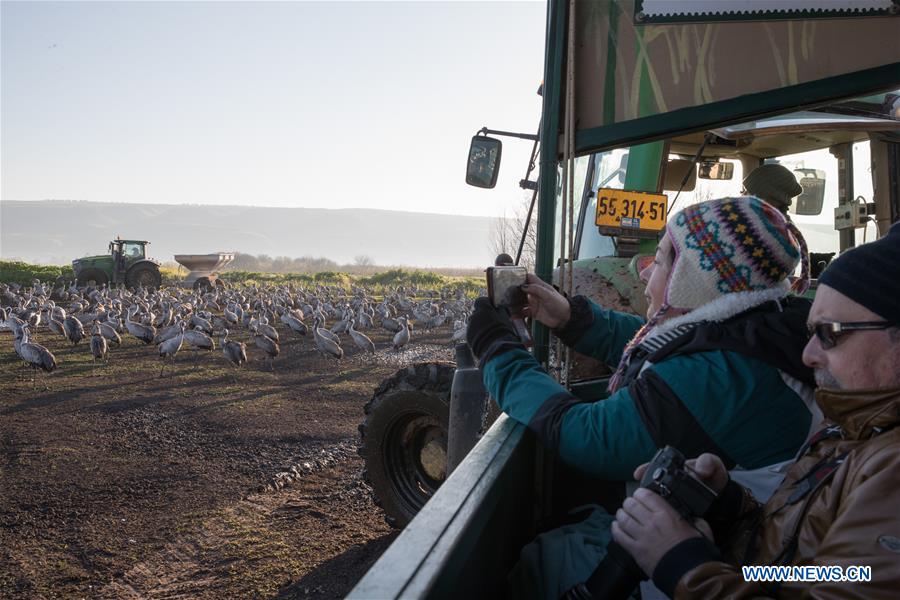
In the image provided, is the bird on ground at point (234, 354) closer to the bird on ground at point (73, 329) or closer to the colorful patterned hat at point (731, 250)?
the bird on ground at point (73, 329)

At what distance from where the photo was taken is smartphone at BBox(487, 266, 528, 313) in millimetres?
2422

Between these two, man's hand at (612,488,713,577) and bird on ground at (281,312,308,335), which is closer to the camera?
man's hand at (612,488,713,577)

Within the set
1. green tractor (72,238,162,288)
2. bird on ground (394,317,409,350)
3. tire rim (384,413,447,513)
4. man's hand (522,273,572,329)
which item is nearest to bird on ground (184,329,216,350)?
bird on ground (394,317,409,350)

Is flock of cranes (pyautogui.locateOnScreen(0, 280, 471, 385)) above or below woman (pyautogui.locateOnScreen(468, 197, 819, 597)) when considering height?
below

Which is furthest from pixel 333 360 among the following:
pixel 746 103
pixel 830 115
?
pixel 746 103

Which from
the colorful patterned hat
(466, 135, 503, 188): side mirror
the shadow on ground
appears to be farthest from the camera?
(466, 135, 503, 188): side mirror

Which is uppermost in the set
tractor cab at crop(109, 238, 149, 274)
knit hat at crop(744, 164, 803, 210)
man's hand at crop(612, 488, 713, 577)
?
tractor cab at crop(109, 238, 149, 274)

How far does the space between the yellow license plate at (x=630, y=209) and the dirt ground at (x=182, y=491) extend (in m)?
2.80

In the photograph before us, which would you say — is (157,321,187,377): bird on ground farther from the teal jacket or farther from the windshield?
the windshield

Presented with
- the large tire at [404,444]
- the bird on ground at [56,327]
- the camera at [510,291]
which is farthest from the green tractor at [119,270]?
the camera at [510,291]

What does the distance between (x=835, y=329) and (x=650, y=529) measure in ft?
1.83

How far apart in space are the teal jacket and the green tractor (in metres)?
34.0

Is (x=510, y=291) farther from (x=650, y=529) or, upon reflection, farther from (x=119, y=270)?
(x=119, y=270)

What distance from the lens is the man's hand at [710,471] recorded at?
1.47m
